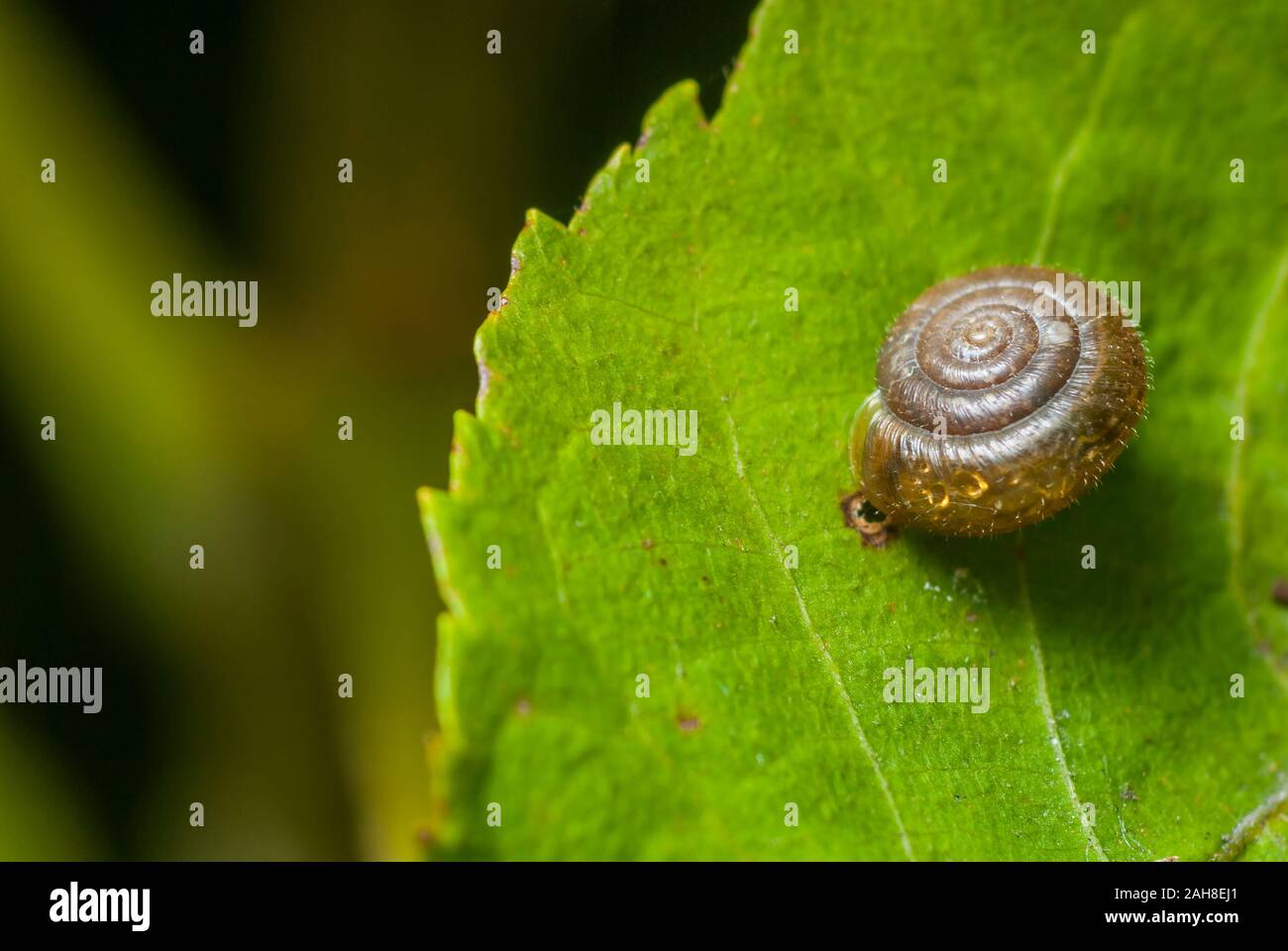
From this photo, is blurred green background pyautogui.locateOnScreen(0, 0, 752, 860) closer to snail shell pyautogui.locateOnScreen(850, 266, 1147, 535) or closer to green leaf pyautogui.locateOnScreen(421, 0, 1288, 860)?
green leaf pyautogui.locateOnScreen(421, 0, 1288, 860)

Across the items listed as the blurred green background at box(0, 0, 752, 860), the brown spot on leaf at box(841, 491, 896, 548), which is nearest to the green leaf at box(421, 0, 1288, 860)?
the brown spot on leaf at box(841, 491, 896, 548)

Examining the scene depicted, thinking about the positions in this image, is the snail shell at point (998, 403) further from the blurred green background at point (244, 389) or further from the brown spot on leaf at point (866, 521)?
the blurred green background at point (244, 389)

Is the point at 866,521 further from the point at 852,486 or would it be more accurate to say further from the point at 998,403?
the point at 998,403

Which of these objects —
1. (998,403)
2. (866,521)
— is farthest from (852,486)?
(998,403)

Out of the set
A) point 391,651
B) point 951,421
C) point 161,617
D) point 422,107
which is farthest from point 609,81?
point 161,617

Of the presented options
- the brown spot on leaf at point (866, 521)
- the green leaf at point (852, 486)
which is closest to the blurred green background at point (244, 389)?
the green leaf at point (852, 486)
